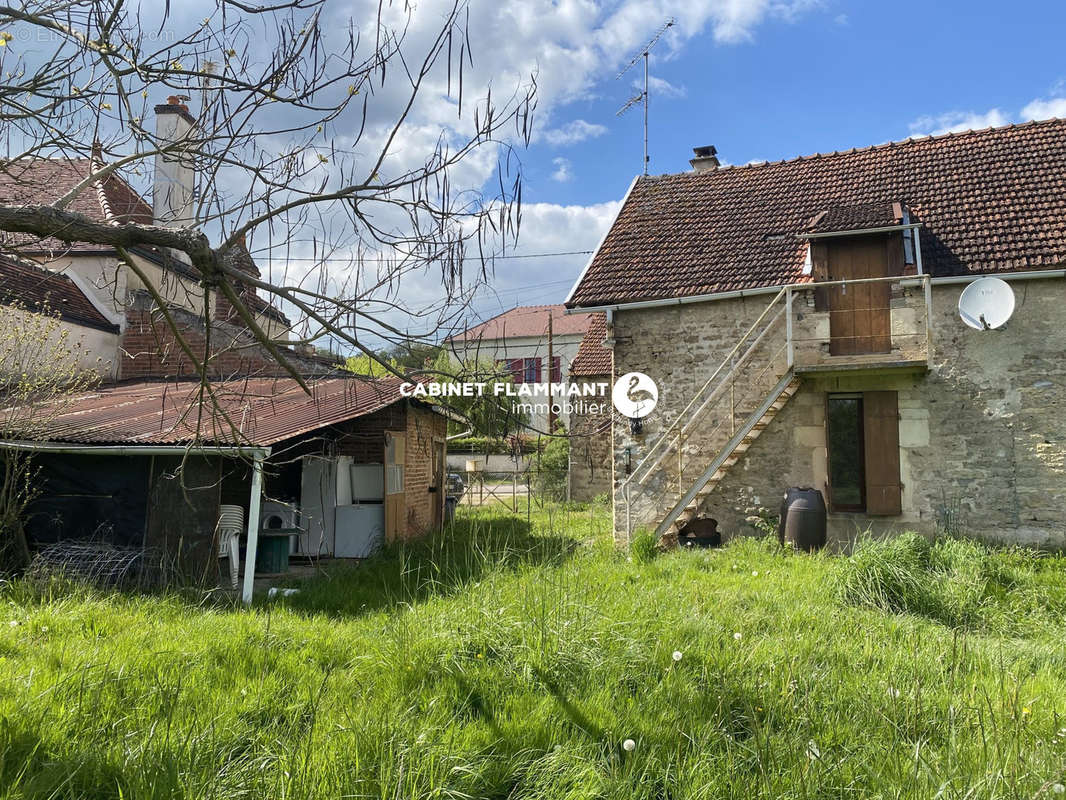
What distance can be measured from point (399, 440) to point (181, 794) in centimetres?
985

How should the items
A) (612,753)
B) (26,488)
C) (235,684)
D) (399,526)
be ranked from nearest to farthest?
(612,753)
(235,684)
(26,488)
(399,526)

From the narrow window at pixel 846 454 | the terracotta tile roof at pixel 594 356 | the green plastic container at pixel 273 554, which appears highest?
the terracotta tile roof at pixel 594 356

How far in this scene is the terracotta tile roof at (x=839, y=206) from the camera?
1082 centimetres

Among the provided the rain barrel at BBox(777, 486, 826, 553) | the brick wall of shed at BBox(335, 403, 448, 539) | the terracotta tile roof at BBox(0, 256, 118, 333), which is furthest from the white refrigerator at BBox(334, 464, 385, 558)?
the rain barrel at BBox(777, 486, 826, 553)

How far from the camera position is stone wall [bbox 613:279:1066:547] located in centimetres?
1009

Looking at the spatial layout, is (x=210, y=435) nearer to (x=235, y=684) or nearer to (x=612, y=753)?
(x=235, y=684)

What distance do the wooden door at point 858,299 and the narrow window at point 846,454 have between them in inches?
35.0

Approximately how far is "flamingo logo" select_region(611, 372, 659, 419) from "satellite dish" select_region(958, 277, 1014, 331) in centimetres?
472

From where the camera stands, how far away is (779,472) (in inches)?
444

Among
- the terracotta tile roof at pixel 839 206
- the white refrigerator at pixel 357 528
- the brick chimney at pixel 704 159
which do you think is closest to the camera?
the terracotta tile roof at pixel 839 206

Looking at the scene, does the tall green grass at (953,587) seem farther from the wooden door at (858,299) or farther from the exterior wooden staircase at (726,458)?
the wooden door at (858,299)

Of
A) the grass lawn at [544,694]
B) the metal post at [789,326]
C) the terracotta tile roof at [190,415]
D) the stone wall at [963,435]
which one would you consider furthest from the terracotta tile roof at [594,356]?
the grass lawn at [544,694]

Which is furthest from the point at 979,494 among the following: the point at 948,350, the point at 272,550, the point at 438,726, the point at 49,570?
the point at 49,570

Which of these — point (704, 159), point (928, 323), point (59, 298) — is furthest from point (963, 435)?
point (59, 298)
